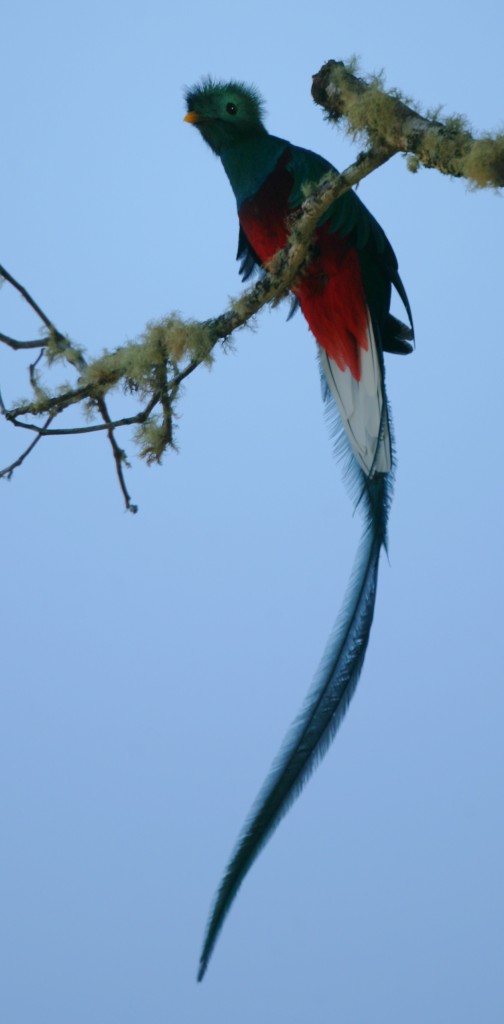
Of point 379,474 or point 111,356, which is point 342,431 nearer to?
point 379,474

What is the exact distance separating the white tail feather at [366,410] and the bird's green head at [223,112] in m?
0.39

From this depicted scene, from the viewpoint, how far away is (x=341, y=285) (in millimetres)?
1650

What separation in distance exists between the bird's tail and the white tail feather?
0.08 m

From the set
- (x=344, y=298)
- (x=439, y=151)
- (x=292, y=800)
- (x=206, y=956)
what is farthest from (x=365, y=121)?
(x=206, y=956)

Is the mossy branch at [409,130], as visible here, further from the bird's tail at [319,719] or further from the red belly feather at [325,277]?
the bird's tail at [319,719]

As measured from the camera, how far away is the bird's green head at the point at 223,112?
1.79 m

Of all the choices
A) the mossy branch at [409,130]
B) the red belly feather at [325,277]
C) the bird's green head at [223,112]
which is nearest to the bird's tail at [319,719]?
the red belly feather at [325,277]

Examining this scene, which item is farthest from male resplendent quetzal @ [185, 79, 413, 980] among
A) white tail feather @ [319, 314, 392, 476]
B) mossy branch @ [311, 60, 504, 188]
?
mossy branch @ [311, 60, 504, 188]

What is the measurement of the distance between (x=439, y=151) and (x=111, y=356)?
48 cm

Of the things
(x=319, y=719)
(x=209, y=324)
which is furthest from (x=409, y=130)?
(x=319, y=719)

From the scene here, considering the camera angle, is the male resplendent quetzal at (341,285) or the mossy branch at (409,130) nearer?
the mossy branch at (409,130)

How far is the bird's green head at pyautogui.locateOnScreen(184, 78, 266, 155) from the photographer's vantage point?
5.86 ft

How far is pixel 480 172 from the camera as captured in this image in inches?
44.1

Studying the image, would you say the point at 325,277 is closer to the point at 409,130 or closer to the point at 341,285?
the point at 341,285
